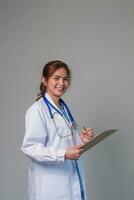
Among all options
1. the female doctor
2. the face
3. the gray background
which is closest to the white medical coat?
the female doctor

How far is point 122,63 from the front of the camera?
2408 millimetres

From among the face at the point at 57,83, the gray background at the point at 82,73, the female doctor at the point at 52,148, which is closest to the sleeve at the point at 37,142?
the female doctor at the point at 52,148

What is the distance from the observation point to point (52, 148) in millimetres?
1552

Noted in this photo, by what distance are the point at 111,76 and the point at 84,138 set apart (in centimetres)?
77

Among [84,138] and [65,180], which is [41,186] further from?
[84,138]

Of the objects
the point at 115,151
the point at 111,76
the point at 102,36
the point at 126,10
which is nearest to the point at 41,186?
the point at 115,151

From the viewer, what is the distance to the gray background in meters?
2.40

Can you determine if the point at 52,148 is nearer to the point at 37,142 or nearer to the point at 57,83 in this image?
the point at 37,142

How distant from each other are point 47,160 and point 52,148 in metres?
0.07

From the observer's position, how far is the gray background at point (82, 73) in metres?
2.40

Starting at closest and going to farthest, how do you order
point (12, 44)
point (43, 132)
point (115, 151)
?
point (43, 132), point (115, 151), point (12, 44)

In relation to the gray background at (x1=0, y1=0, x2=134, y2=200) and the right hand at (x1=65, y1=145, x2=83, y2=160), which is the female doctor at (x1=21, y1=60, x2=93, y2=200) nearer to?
the right hand at (x1=65, y1=145, x2=83, y2=160)

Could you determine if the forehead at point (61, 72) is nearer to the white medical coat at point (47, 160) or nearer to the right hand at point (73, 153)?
the white medical coat at point (47, 160)

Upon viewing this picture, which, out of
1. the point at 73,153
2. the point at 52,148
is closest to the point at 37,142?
the point at 52,148
